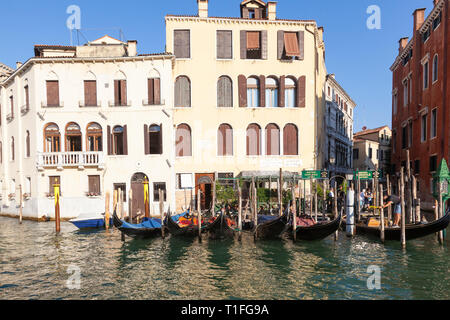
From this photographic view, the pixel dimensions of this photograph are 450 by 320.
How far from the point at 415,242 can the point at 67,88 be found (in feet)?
53.4

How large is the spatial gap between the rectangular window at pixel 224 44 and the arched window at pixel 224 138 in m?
3.53

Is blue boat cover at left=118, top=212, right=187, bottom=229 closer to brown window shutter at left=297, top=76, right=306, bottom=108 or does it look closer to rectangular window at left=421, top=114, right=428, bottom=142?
brown window shutter at left=297, top=76, right=306, bottom=108

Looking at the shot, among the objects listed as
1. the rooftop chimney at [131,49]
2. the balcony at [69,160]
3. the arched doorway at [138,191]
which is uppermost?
the rooftop chimney at [131,49]

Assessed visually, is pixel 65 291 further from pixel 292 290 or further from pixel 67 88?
pixel 67 88

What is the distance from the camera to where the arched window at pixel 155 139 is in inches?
671

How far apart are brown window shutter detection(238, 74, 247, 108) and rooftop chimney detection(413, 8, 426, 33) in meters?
10.2

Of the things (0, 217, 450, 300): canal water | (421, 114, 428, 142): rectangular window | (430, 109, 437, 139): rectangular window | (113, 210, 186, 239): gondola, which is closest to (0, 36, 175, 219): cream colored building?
(113, 210, 186, 239): gondola

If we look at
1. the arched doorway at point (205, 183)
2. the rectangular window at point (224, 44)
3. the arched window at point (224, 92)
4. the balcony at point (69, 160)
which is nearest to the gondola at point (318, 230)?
the arched doorway at point (205, 183)

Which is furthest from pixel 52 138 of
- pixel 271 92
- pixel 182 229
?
pixel 271 92

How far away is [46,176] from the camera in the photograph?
16.7 metres

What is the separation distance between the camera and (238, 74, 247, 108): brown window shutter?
17172mm

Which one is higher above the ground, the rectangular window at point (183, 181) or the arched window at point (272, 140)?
the arched window at point (272, 140)

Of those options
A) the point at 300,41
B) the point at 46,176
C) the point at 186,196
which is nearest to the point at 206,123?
the point at 186,196

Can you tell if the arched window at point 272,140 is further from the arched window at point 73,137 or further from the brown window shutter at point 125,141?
the arched window at point 73,137
